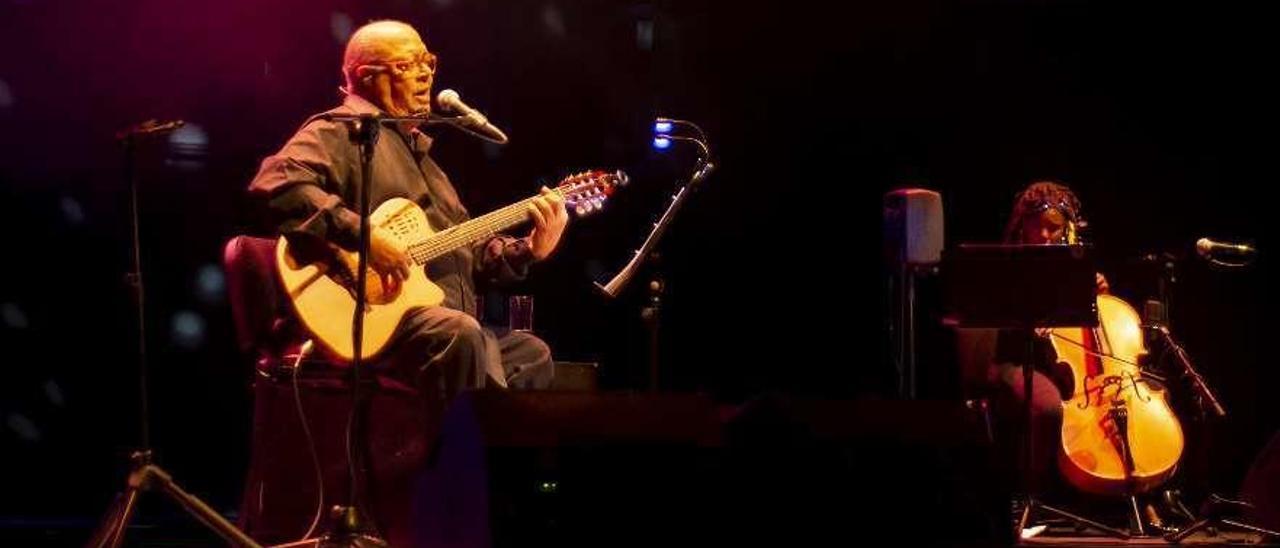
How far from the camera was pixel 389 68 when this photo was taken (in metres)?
4.83

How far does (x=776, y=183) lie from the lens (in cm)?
718

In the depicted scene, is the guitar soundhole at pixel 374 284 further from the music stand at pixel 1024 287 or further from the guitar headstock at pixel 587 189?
the music stand at pixel 1024 287

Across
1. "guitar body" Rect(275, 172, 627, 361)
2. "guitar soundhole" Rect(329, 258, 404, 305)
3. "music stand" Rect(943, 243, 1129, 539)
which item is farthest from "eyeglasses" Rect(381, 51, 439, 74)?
"music stand" Rect(943, 243, 1129, 539)

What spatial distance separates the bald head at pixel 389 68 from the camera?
4.84 m

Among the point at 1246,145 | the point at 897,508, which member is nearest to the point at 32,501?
the point at 897,508

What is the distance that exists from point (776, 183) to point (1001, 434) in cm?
178

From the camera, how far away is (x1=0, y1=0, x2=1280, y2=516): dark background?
601 cm

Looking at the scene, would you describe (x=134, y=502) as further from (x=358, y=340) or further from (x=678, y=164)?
(x=678, y=164)

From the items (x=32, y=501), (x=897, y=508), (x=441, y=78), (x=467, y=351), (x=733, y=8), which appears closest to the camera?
(x=897, y=508)

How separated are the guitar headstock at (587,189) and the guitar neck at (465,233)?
0.27 metres

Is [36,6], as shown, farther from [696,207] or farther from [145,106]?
[696,207]

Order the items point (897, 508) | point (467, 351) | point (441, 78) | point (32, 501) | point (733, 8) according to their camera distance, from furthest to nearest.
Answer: point (733, 8), point (441, 78), point (32, 501), point (467, 351), point (897, 508)

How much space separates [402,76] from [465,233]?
0.65 metres

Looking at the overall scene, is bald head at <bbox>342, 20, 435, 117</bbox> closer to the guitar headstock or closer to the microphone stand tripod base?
the guitar headstock
